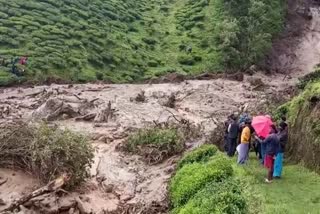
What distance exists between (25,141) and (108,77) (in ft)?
69.2

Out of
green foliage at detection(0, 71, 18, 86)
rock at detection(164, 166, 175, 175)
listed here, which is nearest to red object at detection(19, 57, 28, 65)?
green foliage at detection(0, 71, 18, 86)

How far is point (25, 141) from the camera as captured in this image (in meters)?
17.9

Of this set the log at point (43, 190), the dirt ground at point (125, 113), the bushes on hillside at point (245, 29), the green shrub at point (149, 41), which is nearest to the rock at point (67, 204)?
the dirt ground at point (125, 113)

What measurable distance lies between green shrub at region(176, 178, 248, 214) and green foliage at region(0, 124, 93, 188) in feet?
15.7

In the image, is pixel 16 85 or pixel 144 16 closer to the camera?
pixel 16 85

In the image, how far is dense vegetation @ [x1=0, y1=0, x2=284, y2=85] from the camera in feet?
125

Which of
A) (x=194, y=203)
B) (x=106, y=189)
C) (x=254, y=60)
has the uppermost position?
(x=254, y=60)

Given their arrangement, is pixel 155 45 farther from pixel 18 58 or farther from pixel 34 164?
pixel 34 164

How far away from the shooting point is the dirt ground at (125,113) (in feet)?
57.6

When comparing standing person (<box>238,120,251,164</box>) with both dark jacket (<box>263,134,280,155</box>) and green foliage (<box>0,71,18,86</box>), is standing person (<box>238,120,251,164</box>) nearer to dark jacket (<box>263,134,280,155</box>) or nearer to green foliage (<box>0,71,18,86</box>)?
dark jacket (<box>263,134,280,155</box>)

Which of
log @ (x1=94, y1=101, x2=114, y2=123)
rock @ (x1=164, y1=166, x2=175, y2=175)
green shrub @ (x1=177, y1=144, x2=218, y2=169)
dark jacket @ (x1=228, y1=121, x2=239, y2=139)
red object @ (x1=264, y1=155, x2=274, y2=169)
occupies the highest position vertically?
dark jacket @ (x1=228, y1=121, x2=239, y2=139)

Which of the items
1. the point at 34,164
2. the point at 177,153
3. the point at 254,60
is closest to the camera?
the point at 34,164

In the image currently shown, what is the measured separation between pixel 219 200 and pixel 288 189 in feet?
6.71

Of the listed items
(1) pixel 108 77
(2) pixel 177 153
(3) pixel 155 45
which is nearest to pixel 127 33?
(3) pixel 155 45
